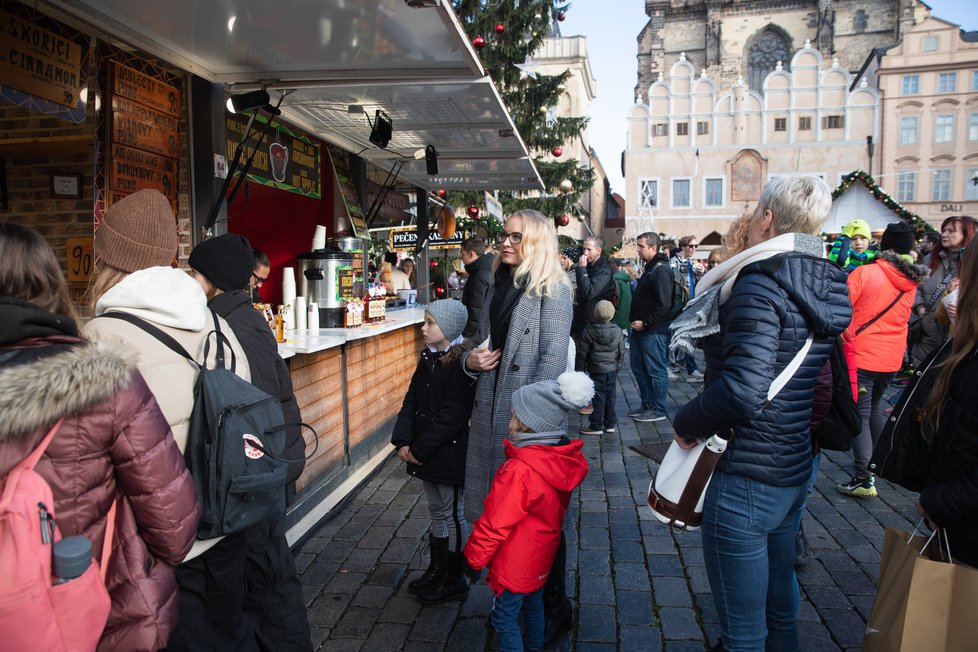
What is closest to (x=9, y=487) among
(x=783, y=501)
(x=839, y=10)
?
(x=783, y=501)

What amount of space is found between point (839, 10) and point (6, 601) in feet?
223

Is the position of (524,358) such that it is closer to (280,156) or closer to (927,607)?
(927,607)

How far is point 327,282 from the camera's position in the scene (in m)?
6.03

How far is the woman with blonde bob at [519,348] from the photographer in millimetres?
3203

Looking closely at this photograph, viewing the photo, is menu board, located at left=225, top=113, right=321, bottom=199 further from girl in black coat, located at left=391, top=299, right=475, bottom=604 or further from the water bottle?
the water bottle

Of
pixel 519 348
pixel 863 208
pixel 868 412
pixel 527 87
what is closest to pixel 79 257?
pixel 519 348

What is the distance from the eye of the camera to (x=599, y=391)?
7.27 meters

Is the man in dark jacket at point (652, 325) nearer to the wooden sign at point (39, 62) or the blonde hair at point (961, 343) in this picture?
the blonde hair at point (961, 343)

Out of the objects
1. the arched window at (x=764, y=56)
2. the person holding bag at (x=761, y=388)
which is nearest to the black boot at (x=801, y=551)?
the person holding bag at (x=761, y=388)

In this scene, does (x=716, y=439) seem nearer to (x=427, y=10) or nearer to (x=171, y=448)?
(x=171, y=448)

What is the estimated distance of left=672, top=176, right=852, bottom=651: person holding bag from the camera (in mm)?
2176

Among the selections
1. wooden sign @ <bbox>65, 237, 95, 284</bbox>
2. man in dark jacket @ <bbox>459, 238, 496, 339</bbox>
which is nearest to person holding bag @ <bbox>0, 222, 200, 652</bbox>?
wooden sign @ <bbox>65, 237, 95, 284</bbox>

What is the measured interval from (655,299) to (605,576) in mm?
4226

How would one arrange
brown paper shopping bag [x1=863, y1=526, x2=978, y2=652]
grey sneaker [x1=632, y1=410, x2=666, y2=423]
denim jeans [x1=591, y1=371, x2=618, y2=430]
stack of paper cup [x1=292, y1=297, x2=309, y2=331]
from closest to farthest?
brown paper shopping bag [x1=863, y1=526, x2=978, y2=652] < stack of paper cup [x1=292, y1=297, x2=309, y2=331] < denim jeans [x1=591, y1=371, x2=618, y2=430] < grey sneaker [x1=632, y1=410, x2=666, y2=423]
